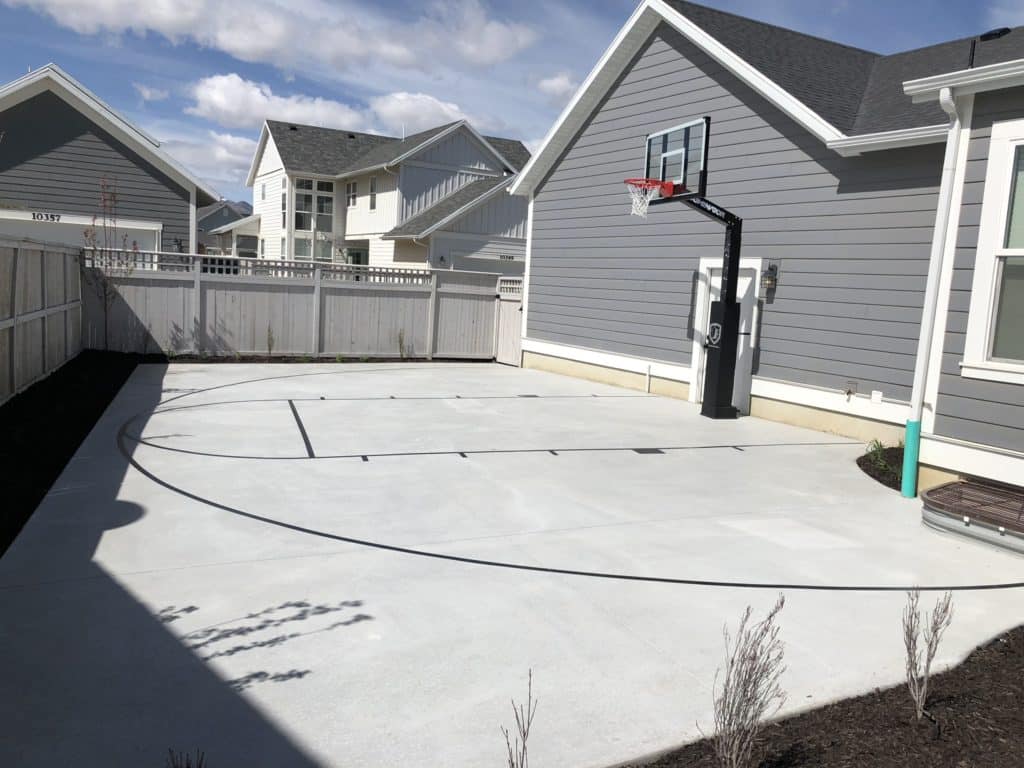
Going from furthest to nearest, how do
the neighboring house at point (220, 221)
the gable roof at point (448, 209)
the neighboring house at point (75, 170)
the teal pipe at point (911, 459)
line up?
the neighboring house at point (220, 221) < the gable roof at point (448, 209) < the neighboring house at point (75, 170) < the teal pipe at point (911, 459)

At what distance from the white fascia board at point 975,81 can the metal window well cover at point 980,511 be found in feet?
10.6

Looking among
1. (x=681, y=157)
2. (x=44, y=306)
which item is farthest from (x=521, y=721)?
(x=681, y=157)

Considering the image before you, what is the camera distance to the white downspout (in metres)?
6.67

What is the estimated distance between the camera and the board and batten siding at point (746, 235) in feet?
29.5

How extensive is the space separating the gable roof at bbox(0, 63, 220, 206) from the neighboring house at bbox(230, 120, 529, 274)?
25.3ft

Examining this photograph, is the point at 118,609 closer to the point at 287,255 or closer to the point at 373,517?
the point at 373,517

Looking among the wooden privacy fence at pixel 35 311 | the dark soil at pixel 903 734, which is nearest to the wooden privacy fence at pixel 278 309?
the wooden privacy fence at pixel 35 311

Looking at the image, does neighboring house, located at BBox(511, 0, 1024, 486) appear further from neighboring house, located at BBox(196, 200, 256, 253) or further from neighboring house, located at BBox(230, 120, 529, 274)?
neighboring house, located at BBox(196, 200, 256, 253)

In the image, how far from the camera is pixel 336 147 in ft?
96.0

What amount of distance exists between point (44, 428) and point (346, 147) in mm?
23770

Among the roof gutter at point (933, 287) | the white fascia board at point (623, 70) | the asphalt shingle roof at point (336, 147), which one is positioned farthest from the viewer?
the asphalt shingle roof at point (336, 147)

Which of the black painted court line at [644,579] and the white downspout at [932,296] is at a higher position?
the white downspout at [932,296]

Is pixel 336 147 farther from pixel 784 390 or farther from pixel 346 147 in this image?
pixel 784 390

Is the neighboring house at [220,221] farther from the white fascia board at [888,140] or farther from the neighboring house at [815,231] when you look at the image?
the white fascia board at [888,140]
